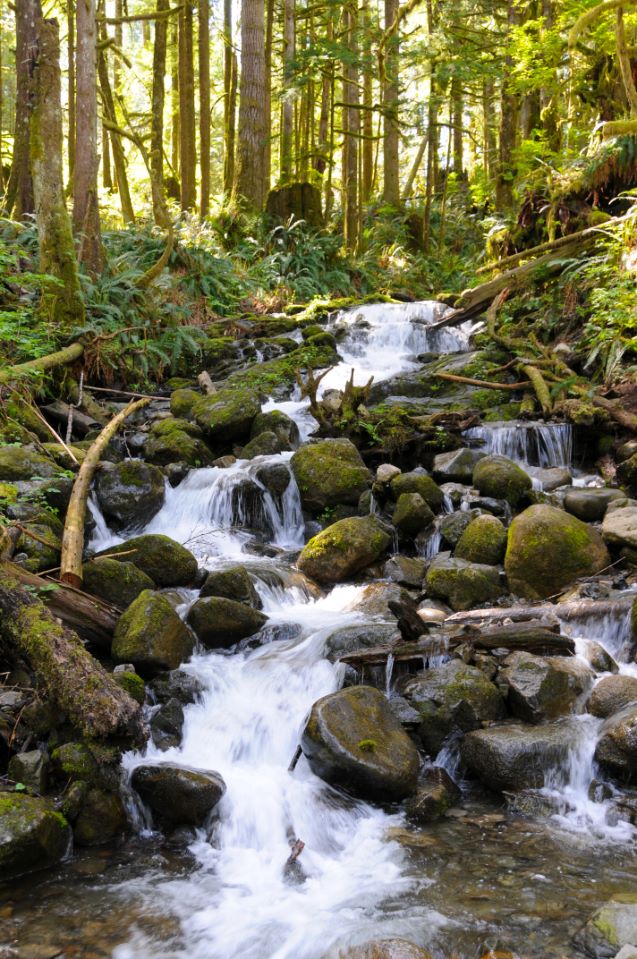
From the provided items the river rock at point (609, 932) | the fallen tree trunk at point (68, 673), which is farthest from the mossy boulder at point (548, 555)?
the fallen tree trunk at point (68, 673)

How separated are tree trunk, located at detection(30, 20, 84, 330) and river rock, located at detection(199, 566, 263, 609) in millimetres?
5052

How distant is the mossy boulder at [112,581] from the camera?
241 inches

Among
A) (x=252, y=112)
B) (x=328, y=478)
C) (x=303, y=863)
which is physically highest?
(x=252, y=112)

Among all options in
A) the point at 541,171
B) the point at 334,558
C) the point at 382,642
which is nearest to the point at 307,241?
the point at 541,171

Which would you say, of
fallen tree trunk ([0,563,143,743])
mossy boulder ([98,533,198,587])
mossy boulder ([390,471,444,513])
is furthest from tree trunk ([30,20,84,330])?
fallen tree trunk ([0,563,143,743])

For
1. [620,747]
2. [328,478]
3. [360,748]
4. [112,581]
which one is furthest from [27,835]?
[328,478]

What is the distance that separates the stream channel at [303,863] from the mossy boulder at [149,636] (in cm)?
31

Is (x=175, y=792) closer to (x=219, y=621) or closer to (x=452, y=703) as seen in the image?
(x=219, y=621)

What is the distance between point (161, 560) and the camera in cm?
689

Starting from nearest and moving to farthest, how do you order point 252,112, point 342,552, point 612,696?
1. point 612,696
2. point 342,552
3. point 252,112

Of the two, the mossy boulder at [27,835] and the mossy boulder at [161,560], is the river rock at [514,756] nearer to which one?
the mossy boulder at [27,835]

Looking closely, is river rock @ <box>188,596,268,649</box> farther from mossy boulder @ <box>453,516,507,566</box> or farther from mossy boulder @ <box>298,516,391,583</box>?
mossy boulder @ <box>453,516,507,566</box>

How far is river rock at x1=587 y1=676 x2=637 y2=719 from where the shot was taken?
16.8 feet

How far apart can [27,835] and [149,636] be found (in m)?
1.77
